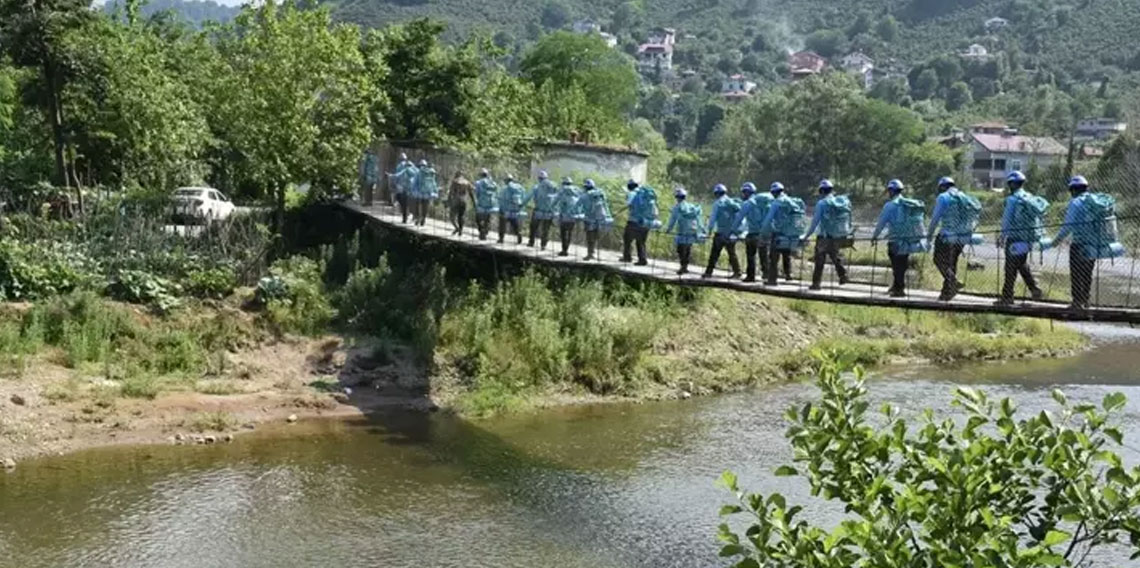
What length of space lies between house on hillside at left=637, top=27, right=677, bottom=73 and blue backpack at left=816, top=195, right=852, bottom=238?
12822 cm

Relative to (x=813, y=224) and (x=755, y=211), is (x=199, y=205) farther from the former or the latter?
(x=813, y=224)

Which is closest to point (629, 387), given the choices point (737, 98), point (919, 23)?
point (737, 98)

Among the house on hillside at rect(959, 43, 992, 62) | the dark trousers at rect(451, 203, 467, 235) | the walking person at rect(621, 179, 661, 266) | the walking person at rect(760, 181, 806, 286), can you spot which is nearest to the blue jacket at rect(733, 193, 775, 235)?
the walking person at rect(760, 181, 806, 286)

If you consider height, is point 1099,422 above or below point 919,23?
below

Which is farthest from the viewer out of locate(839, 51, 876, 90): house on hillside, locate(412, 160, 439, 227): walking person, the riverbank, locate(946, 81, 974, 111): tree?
locate(839, 51, 876, 90): house on hillside

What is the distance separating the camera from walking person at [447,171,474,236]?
1902 centimetres

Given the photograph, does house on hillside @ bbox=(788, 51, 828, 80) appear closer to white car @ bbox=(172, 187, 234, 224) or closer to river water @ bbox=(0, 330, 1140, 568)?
white car @ bbox=(172, 187, 234, 224)

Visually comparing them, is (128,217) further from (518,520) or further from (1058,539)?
(1058,539)

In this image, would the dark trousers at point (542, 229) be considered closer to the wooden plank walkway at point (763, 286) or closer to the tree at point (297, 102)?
the wooden plank walkway at point (763, 286)

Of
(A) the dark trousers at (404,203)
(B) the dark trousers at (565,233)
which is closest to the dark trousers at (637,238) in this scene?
(B) the dark trousers at (565,233)

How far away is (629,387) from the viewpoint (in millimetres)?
18422

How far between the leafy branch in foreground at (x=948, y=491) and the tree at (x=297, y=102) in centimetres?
1718

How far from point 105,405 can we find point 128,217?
4952 mm

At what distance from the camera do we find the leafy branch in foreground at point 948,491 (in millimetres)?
3875
